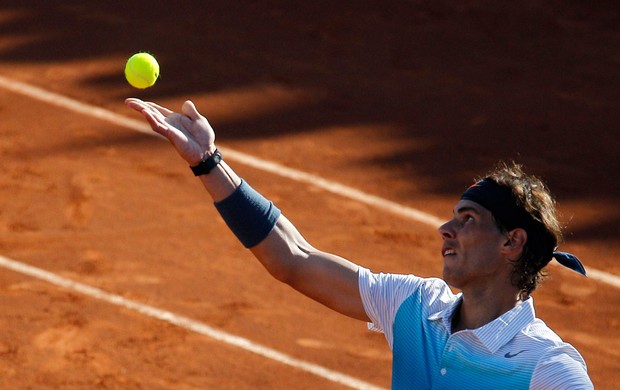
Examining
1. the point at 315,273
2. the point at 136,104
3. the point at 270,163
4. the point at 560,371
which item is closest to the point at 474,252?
the point at 560,371

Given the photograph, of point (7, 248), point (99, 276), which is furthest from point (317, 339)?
point (7, 248)

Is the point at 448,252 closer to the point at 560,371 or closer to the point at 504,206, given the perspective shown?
the point at 504,206

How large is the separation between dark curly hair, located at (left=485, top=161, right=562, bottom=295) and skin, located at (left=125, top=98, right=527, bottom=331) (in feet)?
0.10

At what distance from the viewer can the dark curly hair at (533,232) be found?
3918mm

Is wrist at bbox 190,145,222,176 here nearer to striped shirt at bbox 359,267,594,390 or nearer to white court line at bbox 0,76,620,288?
striped shirt at bbox 359,267,594,390

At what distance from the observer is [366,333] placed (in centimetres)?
835

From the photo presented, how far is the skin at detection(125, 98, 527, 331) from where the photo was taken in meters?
3.90

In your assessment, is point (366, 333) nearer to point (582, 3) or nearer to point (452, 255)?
point (452, 255)

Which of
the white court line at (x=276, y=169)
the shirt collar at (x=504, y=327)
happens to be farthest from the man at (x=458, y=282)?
the white court line at (x=276, y=169)

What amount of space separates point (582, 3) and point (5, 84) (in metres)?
6.90

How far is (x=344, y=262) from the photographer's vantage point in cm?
429

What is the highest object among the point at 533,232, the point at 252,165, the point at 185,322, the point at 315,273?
the point at 533,232

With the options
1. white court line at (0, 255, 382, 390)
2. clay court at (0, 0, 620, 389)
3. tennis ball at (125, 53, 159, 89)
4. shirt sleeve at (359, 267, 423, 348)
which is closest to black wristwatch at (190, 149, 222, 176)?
shirt sleeve at (359, 267, 423, 348)

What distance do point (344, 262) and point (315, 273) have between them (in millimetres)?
115
